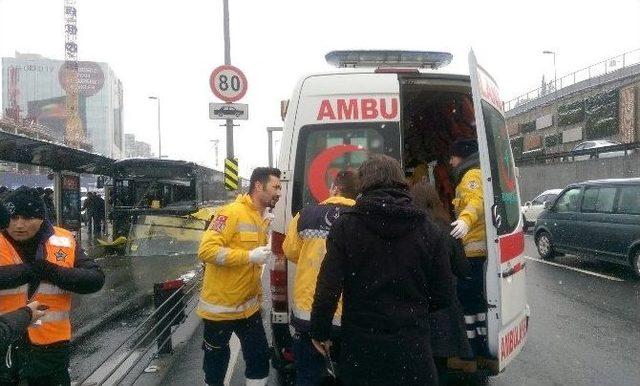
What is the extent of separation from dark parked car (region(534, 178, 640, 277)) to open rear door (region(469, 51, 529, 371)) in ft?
20.2

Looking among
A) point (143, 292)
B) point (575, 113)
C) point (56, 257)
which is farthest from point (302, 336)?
point (575, 113)

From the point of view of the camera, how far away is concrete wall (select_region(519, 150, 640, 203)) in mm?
20812

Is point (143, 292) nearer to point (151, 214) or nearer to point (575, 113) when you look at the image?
point (151, 214)

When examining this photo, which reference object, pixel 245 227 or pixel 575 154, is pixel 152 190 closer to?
pixel 245 227

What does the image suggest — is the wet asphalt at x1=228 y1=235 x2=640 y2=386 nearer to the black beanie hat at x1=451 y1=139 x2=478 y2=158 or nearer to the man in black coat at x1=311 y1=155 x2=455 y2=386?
the black beanie hat at x1=451 y1=139 x2=478 y2=158

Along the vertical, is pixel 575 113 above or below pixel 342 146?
above

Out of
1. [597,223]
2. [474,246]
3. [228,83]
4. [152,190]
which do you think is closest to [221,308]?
[474,246]

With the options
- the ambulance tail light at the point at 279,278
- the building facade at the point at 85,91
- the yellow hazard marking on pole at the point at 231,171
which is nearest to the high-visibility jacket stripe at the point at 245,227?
the ambulance tail light at the point at 279,278

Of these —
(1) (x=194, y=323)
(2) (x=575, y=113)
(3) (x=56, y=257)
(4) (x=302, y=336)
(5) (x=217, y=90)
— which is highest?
(2) (x=575, y=113)

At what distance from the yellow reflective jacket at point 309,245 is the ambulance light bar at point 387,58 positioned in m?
2.03

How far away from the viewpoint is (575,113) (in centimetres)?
3284

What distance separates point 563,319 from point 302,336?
15.3 ft

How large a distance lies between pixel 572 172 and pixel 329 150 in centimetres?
2403

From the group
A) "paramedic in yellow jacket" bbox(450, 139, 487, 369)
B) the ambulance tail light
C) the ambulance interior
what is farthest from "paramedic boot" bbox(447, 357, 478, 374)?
the ambulance interior
